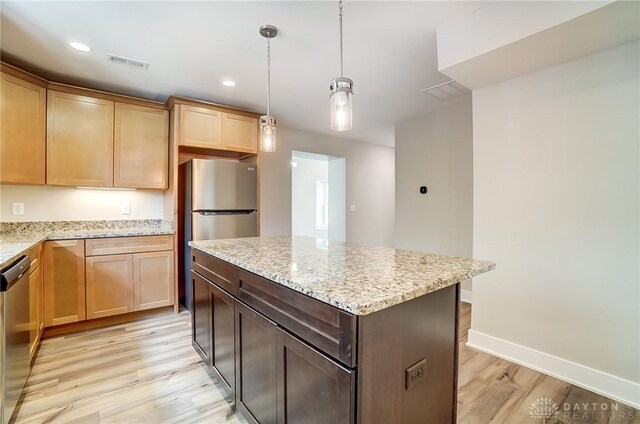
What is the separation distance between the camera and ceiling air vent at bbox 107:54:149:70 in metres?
2.40

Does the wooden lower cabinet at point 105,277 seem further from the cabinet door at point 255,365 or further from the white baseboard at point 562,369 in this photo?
the white baseboard at point 562,369

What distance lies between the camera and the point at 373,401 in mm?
912

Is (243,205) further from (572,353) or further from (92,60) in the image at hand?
(572,353)

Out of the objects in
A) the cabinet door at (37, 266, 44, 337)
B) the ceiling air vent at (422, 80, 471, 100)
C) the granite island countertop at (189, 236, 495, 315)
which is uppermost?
the ceiling air vent at (422, 80, 471, 100)

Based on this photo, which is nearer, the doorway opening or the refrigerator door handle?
the refrigerator door handle

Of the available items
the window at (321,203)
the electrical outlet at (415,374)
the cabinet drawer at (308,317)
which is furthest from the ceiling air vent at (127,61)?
the window at (321,203)

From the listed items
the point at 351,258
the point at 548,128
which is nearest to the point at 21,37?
the point at 351,258

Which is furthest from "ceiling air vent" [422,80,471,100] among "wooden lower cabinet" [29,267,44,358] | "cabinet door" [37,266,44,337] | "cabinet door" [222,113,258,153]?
"cabinet door" [37,266,44,337]

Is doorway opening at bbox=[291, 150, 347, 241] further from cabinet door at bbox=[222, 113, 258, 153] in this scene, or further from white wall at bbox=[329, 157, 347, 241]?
cabinet door at bbox=[222, 113, 258, 153]

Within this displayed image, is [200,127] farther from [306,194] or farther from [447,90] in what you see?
[306,194]

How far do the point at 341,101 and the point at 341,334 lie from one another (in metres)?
1.22

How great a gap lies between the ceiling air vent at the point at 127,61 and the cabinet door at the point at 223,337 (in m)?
2.06

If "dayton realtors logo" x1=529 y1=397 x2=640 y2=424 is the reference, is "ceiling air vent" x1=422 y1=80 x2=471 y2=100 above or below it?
above

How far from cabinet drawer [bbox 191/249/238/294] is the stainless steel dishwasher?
0.93 metres
